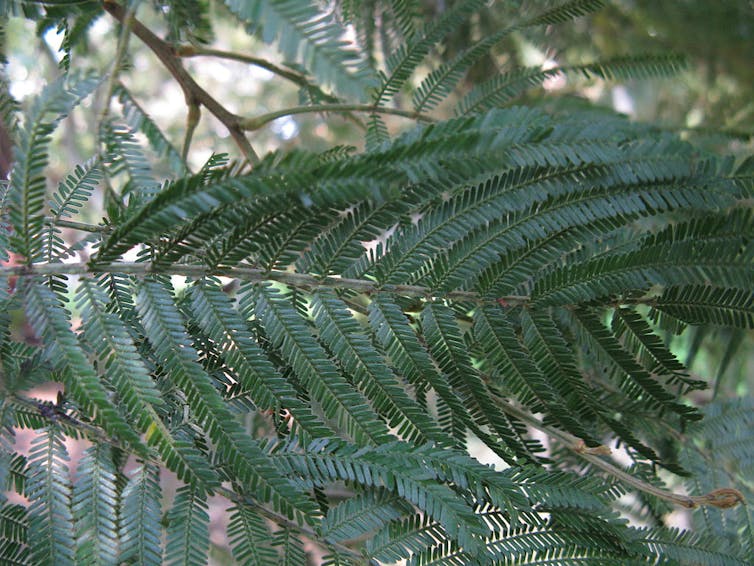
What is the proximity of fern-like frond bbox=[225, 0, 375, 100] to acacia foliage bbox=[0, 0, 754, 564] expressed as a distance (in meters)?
0.09

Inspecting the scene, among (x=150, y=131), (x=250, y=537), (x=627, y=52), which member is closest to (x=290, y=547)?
(x=250, y=537)

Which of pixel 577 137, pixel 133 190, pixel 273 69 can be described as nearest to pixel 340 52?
pixel 577 137

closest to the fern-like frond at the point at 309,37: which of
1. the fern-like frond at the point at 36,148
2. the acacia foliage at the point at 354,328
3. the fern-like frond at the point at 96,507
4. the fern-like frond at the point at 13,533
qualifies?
the acacia foliage at the point at 354,328

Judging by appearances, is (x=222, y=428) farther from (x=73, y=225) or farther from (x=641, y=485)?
(x=641, y=485)

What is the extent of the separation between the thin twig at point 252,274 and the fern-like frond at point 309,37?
0.28 m

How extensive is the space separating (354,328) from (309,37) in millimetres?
346

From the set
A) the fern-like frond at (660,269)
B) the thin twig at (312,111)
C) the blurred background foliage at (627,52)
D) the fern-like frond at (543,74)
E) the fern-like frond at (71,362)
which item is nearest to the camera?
the fern-like frond at (71,362)

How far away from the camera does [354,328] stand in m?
0.77

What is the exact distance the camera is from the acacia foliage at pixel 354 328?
0.68 metres

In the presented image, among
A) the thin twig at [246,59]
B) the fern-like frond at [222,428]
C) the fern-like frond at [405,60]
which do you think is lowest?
the fern-like frond at [222,428]

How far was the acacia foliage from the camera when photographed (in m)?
0.68

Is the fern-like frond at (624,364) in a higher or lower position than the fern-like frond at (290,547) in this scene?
higher

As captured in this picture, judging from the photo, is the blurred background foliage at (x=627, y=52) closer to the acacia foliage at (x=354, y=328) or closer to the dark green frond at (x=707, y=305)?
the acacia foliage at (x=354, y=328)

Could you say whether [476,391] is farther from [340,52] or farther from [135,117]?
[135,117]
